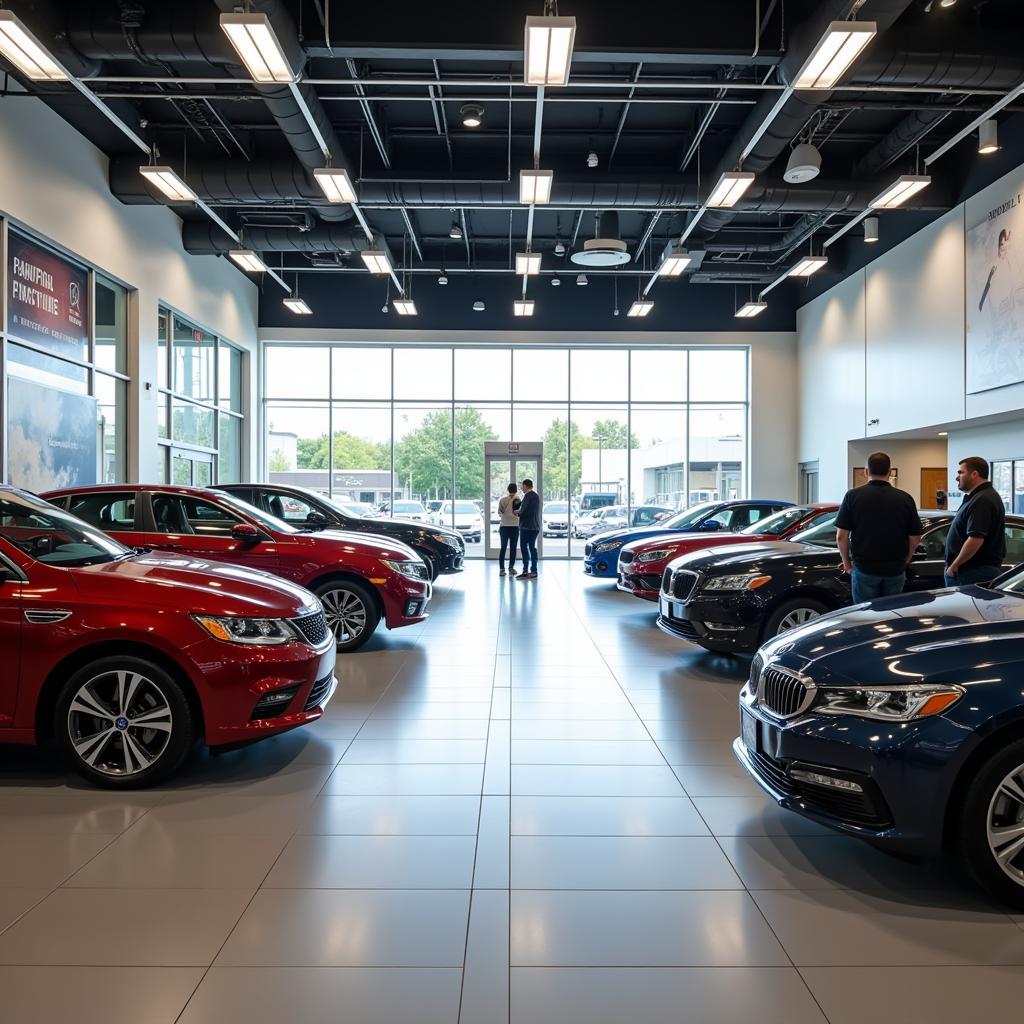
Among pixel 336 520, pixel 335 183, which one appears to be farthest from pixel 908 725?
pixel 335 183

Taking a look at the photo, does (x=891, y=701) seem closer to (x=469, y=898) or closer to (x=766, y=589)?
(x=469, y=898)

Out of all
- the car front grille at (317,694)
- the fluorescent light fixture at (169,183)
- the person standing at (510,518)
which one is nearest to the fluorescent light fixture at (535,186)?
the fluorescent light fixture at (169,183)

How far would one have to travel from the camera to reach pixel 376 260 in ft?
44.4

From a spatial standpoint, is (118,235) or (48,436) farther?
(118,235)

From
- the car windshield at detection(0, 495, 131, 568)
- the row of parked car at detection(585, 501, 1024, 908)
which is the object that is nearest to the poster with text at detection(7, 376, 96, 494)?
the car windshield at detection(0, 495, 131, 568)

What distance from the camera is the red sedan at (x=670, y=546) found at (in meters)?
9.03

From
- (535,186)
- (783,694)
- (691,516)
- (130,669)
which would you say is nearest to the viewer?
(783,694)

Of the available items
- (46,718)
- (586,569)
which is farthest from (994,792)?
(586,569)

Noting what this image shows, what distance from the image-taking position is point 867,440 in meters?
16.0

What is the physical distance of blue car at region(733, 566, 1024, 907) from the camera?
2734 mm

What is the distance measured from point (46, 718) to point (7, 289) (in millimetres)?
7523

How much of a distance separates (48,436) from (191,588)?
7.52 m

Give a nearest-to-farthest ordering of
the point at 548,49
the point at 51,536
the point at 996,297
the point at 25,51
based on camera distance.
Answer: the point at 51,536
the point at 548,49
the point at 25,51
the point at 996,297

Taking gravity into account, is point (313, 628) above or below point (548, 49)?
below
